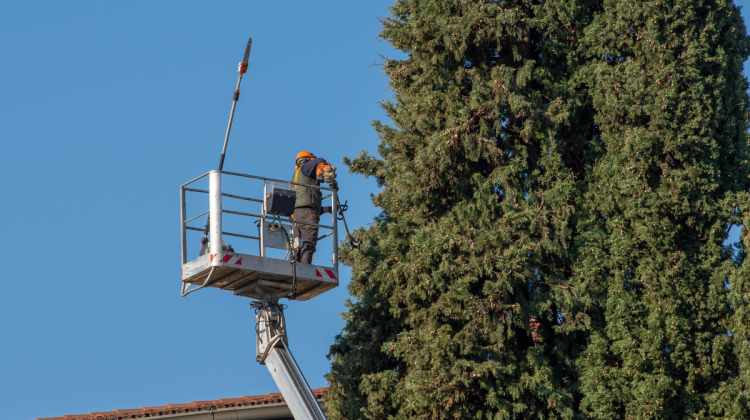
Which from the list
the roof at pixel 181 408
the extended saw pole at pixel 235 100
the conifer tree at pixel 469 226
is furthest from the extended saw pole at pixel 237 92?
the roof at pixel 181 408

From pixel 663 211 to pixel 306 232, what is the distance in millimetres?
5157

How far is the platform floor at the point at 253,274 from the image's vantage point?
44.2 ft

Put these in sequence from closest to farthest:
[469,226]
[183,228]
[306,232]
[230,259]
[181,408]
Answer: [230,259], [183,228], [306,232], [469,226], [181,408]

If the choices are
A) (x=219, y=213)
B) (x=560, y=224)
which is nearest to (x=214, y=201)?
(x=219, y=213)

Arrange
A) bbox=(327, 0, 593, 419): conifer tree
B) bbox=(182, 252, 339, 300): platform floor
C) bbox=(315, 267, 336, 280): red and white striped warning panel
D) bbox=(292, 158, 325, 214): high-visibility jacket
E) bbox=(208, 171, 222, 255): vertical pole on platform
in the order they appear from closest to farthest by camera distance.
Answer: bbox=(182, 252, 339, 300): platform floor → bbox=(208, 171, 222, 255): vertical pole on platform → bbox=(315, 267, 336, 280): red and white striped warning panel → bbox=(327, 0, 593, 419): conifer tree → bbox=(292, 158, 325, 214): high-visibility jacket

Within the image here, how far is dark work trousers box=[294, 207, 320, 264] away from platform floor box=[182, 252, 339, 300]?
29cm

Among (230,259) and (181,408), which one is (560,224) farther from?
(181,408)

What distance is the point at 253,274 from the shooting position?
1379cm

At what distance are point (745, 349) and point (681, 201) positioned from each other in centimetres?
227

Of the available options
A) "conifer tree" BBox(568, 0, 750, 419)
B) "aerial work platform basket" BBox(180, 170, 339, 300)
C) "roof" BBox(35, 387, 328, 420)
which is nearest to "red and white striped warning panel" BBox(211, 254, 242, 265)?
"aerial work platform basket" BBox(180, 170, 339, 300)

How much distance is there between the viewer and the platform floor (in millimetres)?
13462

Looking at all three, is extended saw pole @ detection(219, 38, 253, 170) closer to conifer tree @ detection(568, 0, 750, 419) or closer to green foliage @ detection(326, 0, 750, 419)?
green foliage @ detection(326, 0, 750, 419)

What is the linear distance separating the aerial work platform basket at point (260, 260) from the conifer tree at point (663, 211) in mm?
3881

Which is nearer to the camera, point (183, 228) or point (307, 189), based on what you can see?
point (183, 228)
